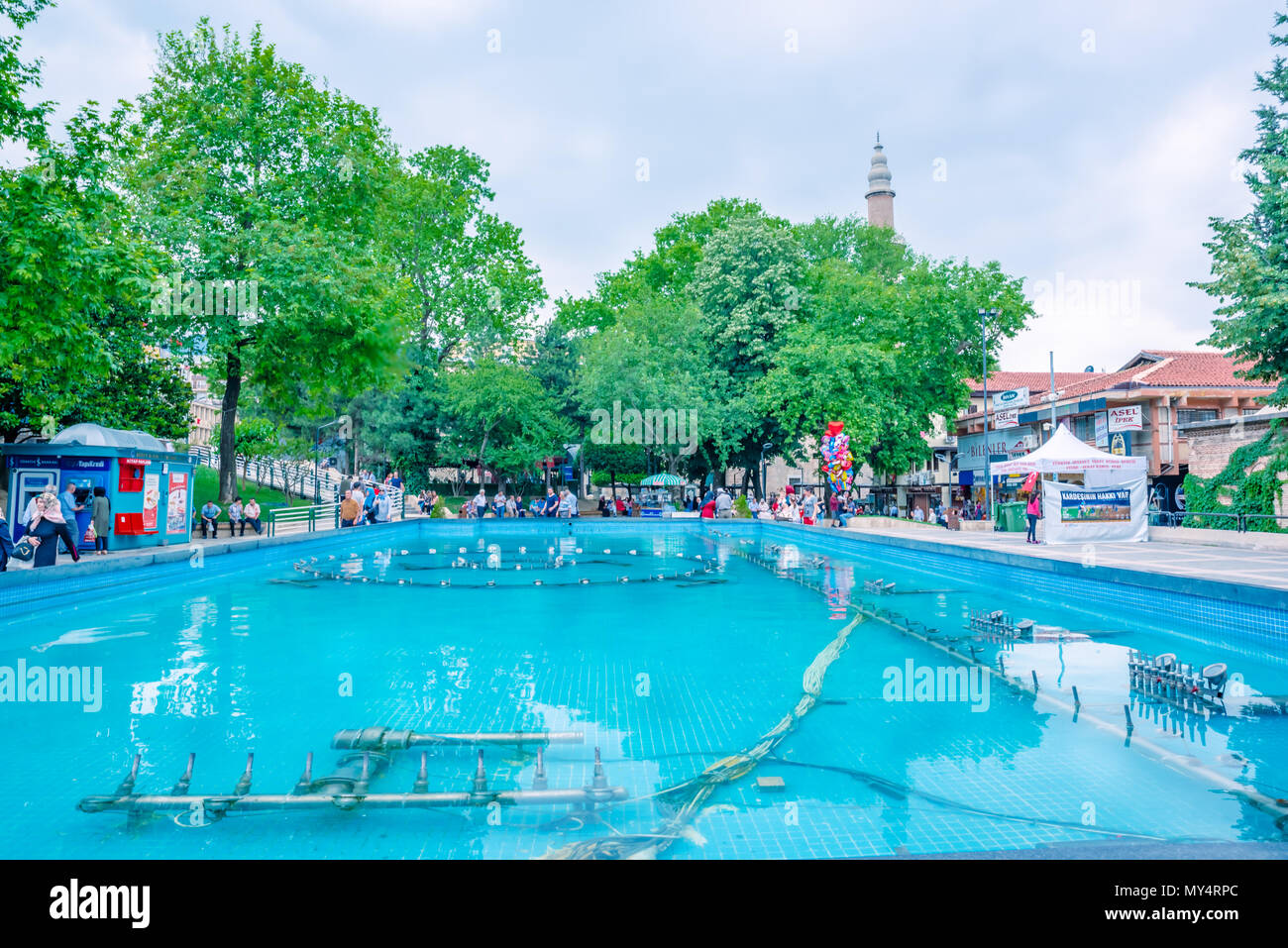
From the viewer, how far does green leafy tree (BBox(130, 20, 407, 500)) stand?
18375mm

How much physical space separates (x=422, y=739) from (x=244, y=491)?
1241 inches

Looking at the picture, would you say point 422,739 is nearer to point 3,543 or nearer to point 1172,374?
point 3,543

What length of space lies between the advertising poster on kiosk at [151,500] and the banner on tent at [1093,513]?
67.5 feet

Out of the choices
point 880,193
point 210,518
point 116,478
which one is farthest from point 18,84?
point 880,193

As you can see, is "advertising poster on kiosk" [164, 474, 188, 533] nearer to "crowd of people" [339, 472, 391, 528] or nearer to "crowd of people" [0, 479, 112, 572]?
"crowd of people" [0, 479, 112, 572]

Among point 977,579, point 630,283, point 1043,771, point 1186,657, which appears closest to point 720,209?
point 630,283

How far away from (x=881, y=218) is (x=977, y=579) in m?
71.9

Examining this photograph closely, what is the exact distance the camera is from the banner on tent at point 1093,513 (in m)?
18.1

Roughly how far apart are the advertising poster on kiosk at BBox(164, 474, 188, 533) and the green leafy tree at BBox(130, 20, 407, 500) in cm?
368

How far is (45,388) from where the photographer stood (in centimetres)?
1705

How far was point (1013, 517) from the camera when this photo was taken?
24.4 meters

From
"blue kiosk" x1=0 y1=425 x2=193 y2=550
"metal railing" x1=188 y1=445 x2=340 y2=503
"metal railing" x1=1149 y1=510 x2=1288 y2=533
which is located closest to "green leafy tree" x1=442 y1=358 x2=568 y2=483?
"metal railing" x1=188 y1=445 x2=340 y2=503

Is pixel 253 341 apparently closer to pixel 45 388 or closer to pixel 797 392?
pixel 45 388

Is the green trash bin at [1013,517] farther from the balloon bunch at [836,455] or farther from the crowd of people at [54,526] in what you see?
the crowd of people at [54,526]
